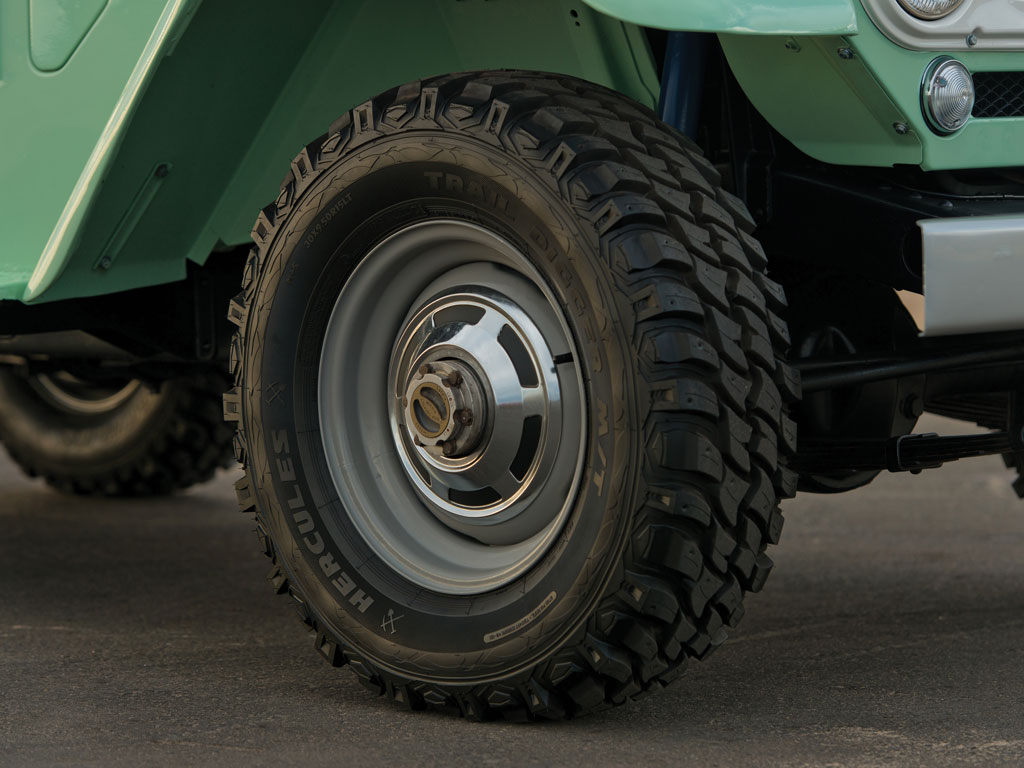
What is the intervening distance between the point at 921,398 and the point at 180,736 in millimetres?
1805

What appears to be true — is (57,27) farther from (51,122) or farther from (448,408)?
(448,408)

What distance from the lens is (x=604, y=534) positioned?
2.62 metres

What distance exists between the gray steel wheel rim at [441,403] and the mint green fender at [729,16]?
53 centimetres

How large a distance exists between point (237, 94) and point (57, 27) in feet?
1.52

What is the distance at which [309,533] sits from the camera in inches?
120

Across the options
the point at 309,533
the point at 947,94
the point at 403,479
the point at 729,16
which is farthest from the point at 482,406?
the point at 947,94

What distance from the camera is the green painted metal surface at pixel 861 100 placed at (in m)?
2.69

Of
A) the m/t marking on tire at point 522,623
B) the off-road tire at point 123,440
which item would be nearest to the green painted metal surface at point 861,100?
the m/t marking on tire at point 522,623

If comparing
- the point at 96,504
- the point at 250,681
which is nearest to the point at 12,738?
the point at 250,681

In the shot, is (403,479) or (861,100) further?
(403,479)

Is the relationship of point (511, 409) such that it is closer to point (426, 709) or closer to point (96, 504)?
point (426, 709)

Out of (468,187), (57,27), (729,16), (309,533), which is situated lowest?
(309,533)

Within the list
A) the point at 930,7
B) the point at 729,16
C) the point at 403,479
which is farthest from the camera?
the point at 403,479

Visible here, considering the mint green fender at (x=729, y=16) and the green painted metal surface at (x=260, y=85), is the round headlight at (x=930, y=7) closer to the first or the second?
the mint green fender at (x=729, y=16)
